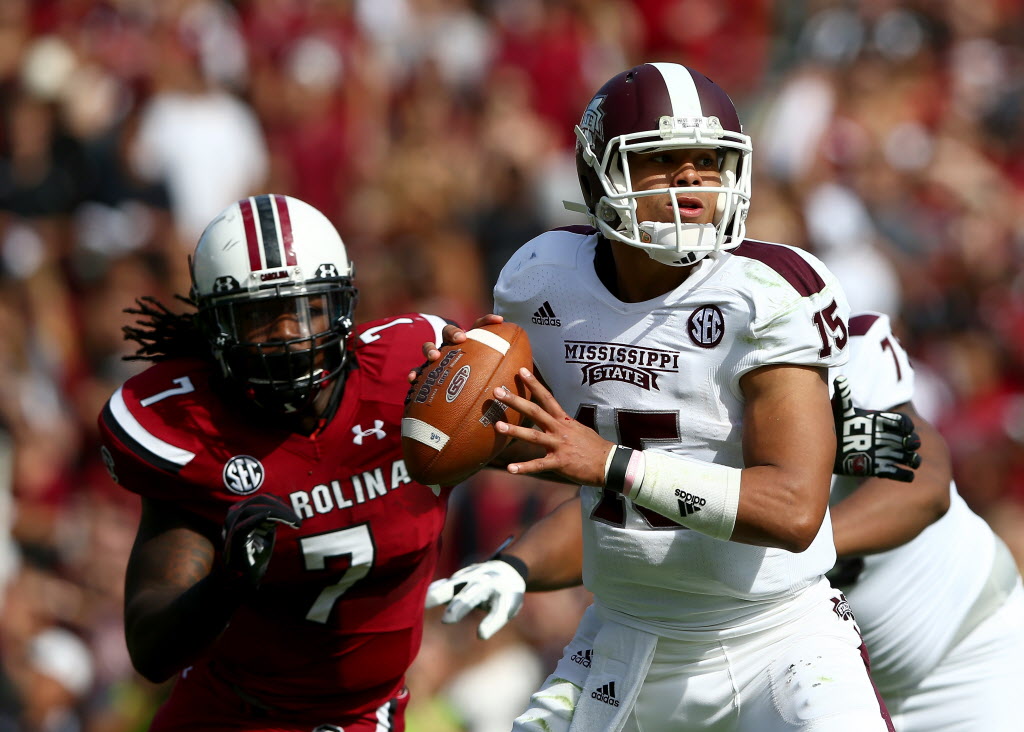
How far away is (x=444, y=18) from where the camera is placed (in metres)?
9.41

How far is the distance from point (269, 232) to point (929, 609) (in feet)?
6.85

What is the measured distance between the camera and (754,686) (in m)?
2.93

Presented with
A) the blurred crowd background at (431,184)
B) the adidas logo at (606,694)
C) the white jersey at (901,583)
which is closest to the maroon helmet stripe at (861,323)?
the white jersey at (901,583)

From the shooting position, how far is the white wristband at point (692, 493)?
2.68 m

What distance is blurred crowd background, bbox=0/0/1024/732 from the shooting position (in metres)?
6.29

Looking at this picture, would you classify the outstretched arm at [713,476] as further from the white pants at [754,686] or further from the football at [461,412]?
the white pants at [754,686]

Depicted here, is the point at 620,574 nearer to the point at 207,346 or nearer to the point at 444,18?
the point at 207,346

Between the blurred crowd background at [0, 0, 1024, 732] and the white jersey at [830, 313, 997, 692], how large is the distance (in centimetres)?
195

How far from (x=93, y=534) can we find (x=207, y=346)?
333 centimetres

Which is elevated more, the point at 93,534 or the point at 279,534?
the point at 279,534

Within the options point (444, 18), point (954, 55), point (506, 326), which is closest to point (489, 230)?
point (444, 18)

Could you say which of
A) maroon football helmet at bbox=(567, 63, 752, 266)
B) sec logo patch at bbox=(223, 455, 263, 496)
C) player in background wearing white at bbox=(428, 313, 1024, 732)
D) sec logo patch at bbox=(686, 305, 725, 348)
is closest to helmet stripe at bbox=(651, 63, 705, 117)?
maroon football helmet at bbox=(567, 63, 752, 266)

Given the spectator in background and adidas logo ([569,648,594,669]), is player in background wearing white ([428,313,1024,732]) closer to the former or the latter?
adidas logo ([569,648,594,669])

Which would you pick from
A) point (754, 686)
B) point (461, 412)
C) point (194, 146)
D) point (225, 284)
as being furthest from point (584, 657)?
point (194, 146)
